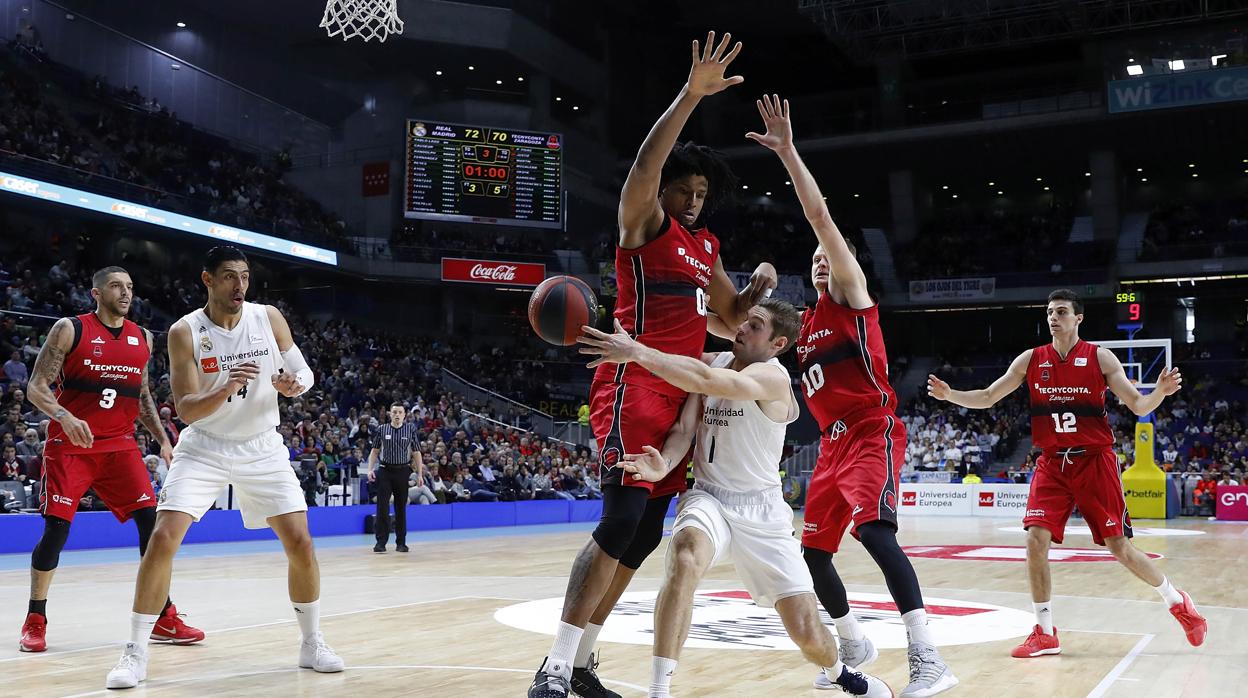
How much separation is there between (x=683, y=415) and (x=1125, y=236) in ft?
112

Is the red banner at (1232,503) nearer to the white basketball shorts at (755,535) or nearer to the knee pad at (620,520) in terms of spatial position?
the white basketball shorts at (755,535)

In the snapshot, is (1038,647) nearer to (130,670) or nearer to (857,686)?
(857,686)

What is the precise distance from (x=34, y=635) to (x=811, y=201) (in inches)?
182

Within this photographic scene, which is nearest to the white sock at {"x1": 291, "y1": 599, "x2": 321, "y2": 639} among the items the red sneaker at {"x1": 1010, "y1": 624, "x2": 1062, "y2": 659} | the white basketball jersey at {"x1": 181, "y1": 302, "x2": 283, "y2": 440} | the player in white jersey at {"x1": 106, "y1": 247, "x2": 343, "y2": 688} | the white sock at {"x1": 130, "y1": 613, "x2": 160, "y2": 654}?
the player in white jersey at {"x1": 106, "y1": 247, "x2": 343, "y2": 688}

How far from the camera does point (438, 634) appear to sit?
20.5ft

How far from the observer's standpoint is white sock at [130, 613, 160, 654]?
4.72m

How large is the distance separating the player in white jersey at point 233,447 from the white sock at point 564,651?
1553mm

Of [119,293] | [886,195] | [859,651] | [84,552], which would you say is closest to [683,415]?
[859,651]

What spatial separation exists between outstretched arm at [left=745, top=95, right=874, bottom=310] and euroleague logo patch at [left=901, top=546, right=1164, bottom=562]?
25.9ft

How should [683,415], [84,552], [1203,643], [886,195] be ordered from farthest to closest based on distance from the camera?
[886,195]
[84,552]
[1203,643]
[683,415]

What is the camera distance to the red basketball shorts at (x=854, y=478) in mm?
4645

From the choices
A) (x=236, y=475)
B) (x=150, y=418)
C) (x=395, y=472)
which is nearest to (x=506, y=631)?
(x=236, y=475)

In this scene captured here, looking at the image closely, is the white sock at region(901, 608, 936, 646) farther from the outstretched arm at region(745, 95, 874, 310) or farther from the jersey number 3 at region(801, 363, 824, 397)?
the outstretched arm at region(745, 95, 874, 310)

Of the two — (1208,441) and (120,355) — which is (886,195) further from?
(120,355)
